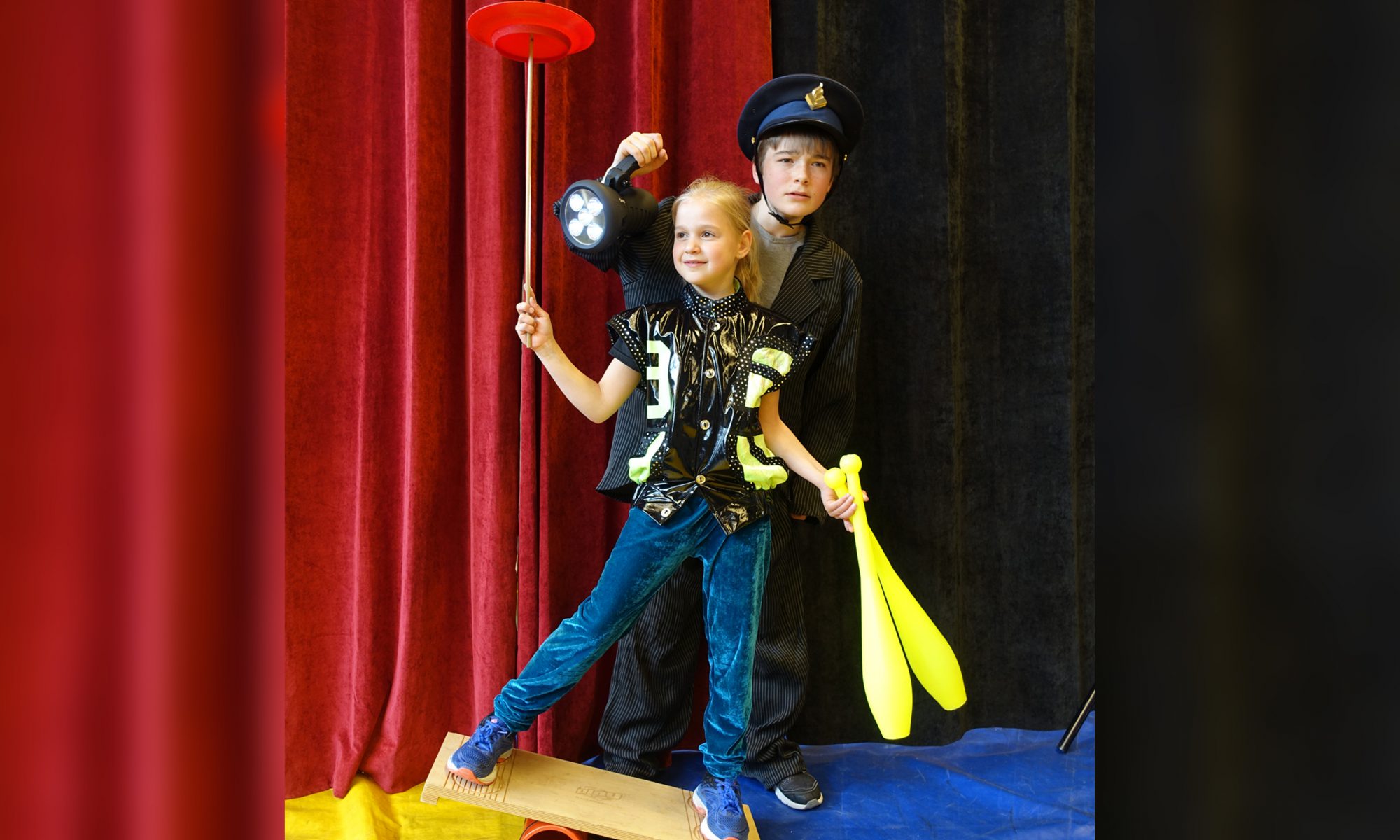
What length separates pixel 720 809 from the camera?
1.59 meters

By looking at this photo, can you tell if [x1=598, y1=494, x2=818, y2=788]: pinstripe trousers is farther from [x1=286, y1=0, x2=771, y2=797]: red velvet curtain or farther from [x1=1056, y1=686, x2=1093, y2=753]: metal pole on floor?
[x1=1056, y1=686, x2=1093, y2=753]: metal pole on floor

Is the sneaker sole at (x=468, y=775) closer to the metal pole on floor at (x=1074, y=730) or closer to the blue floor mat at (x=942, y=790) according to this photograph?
the blue floor mat at (x=942, y=790)

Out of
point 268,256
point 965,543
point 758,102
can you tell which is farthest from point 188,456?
point 965,543

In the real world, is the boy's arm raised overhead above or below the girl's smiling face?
below

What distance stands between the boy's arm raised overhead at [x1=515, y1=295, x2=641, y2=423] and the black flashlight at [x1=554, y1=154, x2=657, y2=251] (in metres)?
0.15

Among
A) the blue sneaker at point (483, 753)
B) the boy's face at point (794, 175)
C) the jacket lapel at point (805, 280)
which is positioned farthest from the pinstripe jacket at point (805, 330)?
the blue sneaker at point (483, 753)

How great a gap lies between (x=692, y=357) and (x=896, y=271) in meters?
0.80

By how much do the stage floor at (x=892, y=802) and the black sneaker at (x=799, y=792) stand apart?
15mm

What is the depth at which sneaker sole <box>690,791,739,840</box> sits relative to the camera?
1.57 metres

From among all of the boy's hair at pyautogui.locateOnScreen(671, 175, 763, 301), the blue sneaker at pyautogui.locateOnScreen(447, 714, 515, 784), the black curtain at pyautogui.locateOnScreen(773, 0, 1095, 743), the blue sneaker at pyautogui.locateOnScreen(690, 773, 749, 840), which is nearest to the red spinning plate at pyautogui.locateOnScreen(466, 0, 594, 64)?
the boy's hair at pyautogui.locateOnScreen(671, 175, 763, 301)

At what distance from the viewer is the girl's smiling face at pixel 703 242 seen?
1535 millimetres

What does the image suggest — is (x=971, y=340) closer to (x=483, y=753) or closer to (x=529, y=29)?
(x=529, y=29)

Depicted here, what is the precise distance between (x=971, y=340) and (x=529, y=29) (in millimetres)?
1329

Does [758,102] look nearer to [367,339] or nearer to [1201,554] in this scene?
[367,339]
